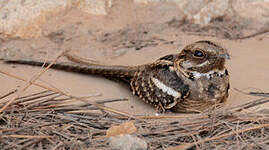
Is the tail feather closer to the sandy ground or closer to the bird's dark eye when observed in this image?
the sandy ground

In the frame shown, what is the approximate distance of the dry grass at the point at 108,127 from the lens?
7.93 ft

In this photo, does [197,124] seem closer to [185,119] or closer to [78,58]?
[185,119]

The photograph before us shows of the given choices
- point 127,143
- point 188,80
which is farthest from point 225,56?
point 127,143

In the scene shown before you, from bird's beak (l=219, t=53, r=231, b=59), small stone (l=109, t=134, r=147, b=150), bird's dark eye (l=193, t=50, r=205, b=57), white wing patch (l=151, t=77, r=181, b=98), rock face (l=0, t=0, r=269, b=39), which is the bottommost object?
small stone (l=109, t=134, r=147, b=150)

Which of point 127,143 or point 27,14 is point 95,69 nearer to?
point 27,14

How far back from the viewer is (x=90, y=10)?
5188 millimetres

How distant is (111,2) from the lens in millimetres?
5309

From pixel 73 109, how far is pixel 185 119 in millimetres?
688

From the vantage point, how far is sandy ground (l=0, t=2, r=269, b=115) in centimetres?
415

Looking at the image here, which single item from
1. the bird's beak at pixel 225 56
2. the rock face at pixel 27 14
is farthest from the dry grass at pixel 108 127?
the rock face at pixel 27 14

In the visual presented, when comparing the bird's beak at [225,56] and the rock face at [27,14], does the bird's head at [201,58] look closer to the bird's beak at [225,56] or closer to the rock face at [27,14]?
the bird's beak at [225,56]

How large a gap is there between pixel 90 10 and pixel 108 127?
2.76 meters

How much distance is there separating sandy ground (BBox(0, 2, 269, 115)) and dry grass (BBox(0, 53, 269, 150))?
4.10ft

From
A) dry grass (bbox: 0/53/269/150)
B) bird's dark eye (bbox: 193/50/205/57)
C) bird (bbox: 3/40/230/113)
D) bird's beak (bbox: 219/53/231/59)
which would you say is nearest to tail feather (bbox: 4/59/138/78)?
bird (bbox: 3/40/230/113)
